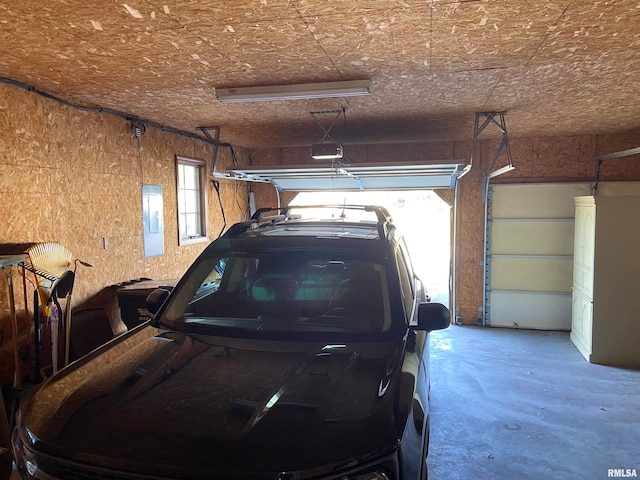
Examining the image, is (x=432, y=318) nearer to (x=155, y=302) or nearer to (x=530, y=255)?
(x=155, y=302)

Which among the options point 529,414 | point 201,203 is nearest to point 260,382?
point 529,414

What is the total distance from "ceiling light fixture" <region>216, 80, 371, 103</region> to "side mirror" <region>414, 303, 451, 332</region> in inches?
75.6

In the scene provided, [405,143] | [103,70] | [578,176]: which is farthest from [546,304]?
[103,70]

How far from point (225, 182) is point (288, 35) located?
197 inches

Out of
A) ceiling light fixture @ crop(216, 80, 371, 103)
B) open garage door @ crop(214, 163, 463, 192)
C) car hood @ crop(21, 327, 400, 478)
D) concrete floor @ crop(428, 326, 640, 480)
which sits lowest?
concrete floor @ crop(428, 326, 640, 480)

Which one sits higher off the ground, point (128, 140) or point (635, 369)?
point (128, 140)

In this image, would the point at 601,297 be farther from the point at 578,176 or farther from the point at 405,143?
the point at 405,143

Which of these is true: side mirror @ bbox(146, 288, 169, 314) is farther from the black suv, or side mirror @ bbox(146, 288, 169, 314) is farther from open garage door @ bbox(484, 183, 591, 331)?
open garage door @ bbox(484, 183, 591, 331)

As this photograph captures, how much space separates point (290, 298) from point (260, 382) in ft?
2.66

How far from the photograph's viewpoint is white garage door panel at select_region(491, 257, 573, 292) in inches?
277

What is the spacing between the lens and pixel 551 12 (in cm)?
234

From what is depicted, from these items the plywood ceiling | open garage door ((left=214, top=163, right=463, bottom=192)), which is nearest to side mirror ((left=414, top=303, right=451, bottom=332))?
the plywood ceiling

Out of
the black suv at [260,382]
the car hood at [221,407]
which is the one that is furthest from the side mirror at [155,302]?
the car hood at [221,407]

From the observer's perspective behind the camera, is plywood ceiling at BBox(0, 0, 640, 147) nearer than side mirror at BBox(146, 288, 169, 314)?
Yes
